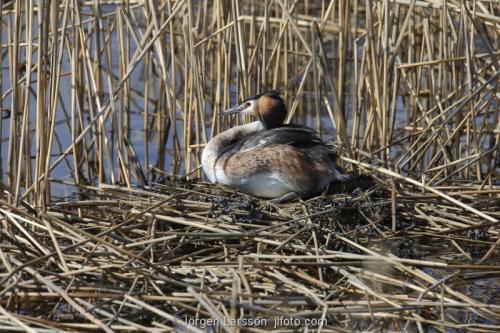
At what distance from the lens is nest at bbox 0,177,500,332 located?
429 cm

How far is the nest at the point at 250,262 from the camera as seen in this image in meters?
4.29

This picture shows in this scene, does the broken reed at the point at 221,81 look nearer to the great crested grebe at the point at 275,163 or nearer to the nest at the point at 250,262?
the great crested grebe at the point at 275,163

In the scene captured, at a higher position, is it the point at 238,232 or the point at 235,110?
the point at 235,110

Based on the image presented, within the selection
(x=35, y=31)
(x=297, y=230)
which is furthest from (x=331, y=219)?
(x=35, y=31)

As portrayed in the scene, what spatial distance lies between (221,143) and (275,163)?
1.74 ft

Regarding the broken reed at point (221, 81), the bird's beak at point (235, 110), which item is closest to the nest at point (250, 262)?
the broken reed at point (221, 81)

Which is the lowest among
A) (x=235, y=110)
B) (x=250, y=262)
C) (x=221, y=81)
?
(x=250, y=262)

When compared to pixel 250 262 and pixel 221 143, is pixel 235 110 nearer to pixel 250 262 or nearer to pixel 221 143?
pixel 221 143

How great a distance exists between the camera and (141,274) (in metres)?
4.55

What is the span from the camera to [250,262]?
4699 mm

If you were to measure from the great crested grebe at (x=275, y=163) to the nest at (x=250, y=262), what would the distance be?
0.13 meters

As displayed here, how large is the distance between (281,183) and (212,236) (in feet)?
3.37

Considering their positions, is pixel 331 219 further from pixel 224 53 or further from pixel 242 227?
pixel 224 53

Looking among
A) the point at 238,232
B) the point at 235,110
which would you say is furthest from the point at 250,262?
the point at 235,110
